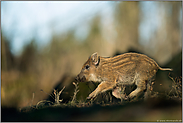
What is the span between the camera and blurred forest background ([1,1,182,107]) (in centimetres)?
390

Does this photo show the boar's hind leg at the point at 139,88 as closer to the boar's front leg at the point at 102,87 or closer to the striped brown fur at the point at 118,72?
the striped brown fur at the point at 118,72

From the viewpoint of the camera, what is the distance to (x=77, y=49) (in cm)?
424

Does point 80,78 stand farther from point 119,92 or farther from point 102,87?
point 119,92

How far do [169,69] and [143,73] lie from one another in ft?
2.70

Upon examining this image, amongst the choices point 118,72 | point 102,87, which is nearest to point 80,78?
point 102,87

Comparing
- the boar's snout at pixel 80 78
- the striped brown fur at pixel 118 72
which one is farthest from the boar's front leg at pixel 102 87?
the boar's snout at pixel 80 78

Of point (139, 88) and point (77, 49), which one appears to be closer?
point (139, 88)

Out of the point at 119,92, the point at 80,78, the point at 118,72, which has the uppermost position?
the point at 118,72

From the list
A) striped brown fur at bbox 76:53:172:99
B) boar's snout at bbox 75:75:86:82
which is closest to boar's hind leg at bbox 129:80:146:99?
striped brown fur at bbox 76:53:172:99

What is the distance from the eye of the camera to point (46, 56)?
4.12 metres

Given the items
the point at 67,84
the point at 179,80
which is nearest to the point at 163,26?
the point at 179,80

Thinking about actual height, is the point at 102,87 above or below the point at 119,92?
above

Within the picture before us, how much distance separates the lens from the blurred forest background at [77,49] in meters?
3.90

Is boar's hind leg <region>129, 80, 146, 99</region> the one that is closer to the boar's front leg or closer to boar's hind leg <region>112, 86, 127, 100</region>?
boar's hind leg <region>112, 86, 127, 100</region>
